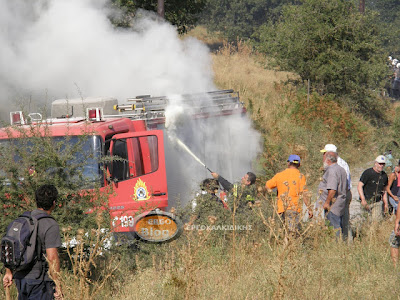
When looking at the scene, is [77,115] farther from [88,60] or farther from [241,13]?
[241,13]

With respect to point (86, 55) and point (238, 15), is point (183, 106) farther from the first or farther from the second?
A: point (238, 15)

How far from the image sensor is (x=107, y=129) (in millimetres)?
8414

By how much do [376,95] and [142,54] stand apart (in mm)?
11651

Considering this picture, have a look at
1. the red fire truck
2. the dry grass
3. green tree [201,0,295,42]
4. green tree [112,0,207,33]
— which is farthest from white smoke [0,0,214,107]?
green tree [201,0,295,42]

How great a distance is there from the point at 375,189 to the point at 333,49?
12.6 meters

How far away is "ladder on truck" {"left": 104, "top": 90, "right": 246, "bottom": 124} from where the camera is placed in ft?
33.1

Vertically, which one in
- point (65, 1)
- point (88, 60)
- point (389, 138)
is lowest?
point (389, 138)

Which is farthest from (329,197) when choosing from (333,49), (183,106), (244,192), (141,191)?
(333,49)

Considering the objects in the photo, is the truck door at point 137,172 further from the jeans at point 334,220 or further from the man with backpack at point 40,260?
the man with backpack at point 40,260

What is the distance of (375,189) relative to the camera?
353 inches

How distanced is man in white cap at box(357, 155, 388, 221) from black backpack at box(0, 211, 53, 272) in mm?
5561

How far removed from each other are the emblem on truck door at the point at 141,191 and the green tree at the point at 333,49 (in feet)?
44.2

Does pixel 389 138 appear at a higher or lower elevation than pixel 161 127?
lower

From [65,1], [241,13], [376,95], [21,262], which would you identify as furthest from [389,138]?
[241,13]
